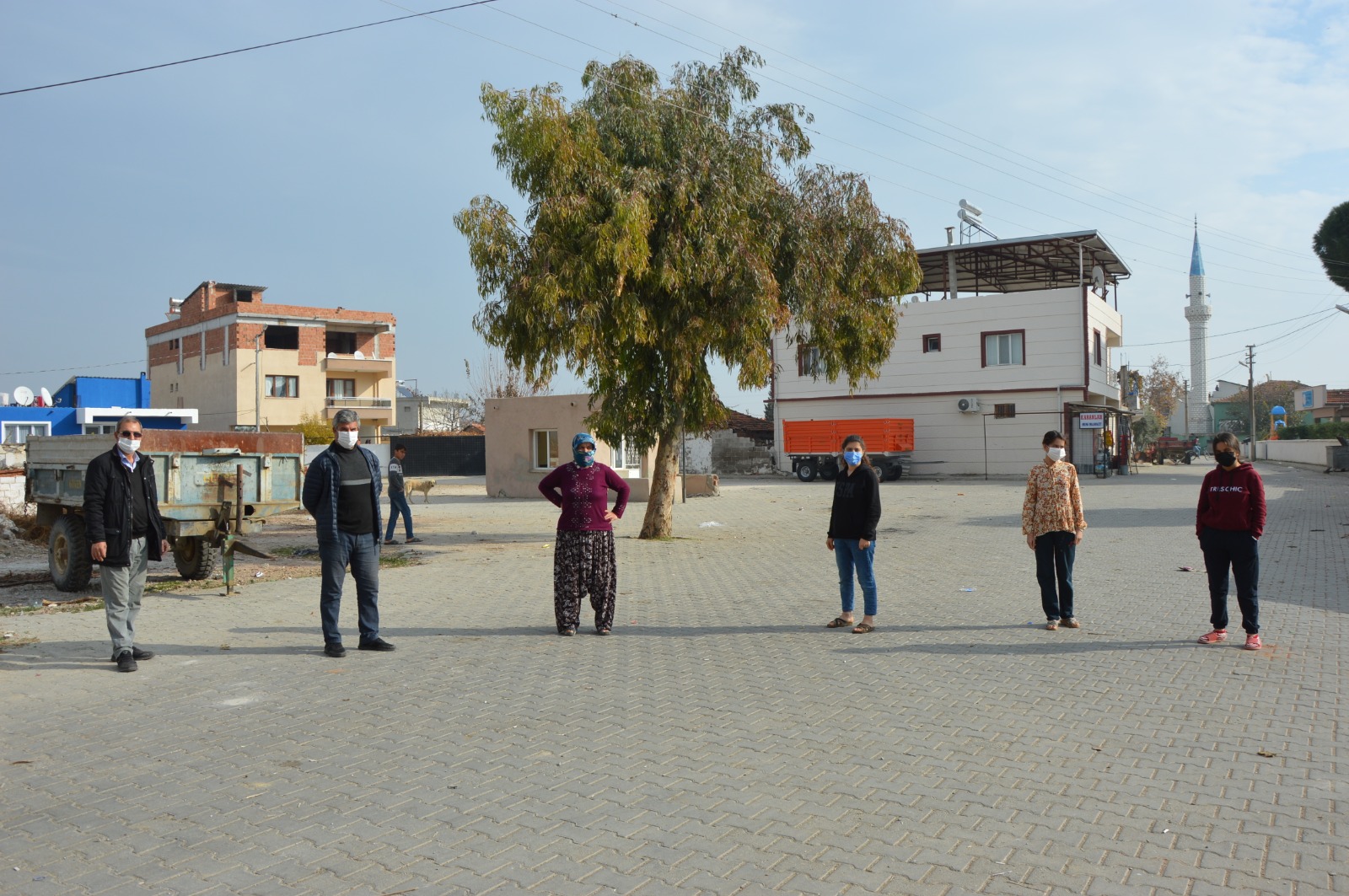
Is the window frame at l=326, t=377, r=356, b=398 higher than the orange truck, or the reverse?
the window frame at l=326, t=377, r=356, b=398

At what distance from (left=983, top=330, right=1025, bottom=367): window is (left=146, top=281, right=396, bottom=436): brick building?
35060 mm

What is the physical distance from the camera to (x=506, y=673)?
24.0 feet

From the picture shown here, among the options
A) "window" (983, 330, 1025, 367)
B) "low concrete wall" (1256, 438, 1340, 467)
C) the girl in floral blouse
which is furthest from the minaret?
the girl in floral blouse

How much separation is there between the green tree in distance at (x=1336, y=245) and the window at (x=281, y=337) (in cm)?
5227

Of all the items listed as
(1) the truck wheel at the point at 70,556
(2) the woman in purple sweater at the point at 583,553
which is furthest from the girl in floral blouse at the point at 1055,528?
(1) the truck wheel at the point at 70,556

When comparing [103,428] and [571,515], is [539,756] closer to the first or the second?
[571,515]

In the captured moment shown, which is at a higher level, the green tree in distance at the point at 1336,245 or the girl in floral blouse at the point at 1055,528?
the green tree in distance at the point at 1336,245

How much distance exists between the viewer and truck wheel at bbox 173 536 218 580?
12.5 m

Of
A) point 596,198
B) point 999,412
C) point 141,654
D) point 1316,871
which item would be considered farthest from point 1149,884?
point 999,412

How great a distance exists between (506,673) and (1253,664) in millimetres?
5433

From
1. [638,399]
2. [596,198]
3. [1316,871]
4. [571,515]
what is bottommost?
[1316,871]

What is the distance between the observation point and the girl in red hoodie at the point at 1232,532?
7.77m

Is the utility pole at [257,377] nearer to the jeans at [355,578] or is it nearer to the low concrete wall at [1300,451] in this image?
the jeans at [355,578]

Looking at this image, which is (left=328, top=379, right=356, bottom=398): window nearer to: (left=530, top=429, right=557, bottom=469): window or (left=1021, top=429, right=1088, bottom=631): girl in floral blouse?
(left=530, top=429, right=557, bottom=469): window
